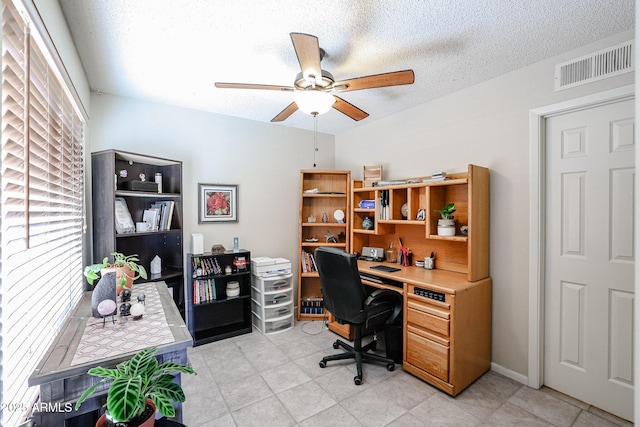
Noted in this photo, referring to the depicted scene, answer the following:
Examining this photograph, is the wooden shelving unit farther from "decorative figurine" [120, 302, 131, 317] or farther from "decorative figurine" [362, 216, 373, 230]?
"decorative figurine" [120, 302, 131, 317]

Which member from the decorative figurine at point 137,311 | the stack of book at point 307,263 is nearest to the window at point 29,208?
the decorative figurine at point 137,311

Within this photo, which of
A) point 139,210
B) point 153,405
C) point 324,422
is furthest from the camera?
point 139,210

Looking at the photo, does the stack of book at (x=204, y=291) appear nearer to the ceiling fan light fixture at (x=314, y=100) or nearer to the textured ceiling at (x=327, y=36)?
the textured ceiling at (x=327, y=36)

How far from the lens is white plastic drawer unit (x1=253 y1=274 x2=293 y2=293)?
3.26 m

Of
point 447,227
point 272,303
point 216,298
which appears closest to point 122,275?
point 216,298

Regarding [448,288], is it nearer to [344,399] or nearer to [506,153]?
[344,399]

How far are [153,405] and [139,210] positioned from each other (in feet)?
7.66

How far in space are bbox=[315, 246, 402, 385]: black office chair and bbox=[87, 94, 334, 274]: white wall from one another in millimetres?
1474

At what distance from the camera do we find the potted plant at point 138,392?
90 cm

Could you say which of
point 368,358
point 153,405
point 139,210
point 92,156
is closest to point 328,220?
point 368,358

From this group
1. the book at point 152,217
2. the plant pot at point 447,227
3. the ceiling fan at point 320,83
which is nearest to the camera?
the ceiling fan at point 320,83

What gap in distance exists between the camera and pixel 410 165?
3246mm

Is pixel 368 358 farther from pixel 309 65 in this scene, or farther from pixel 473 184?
pixel 309 65

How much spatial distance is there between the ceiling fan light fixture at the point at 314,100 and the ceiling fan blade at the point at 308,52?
0.10 meters
